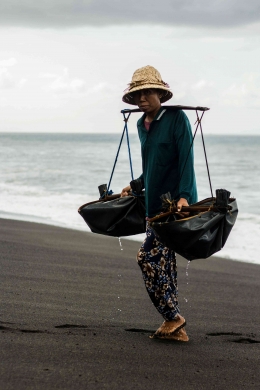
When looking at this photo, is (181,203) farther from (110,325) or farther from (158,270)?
(110,325)

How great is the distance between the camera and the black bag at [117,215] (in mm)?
4305

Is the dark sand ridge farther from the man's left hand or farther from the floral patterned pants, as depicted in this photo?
the man's left hand

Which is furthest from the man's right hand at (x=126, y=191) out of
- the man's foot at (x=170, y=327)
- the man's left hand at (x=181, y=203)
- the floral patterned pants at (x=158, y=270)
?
the man's foot at (x=170, y=327)

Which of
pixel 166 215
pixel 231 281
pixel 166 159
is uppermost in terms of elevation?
pixel 166 159

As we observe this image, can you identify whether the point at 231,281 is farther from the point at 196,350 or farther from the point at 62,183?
the point at 62,183

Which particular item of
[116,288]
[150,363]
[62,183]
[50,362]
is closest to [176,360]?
[150,363]

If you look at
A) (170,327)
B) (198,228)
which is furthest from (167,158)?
(170,327)

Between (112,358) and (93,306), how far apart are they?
4.58ft

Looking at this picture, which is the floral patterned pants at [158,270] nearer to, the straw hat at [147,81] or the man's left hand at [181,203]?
the man's left hand at [181,203]

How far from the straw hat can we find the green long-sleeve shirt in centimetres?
15

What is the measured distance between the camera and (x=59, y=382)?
120 inches

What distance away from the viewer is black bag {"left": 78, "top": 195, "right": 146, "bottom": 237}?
430 centimetres

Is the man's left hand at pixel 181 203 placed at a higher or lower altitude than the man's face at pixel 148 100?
lower

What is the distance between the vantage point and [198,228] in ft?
11.7
